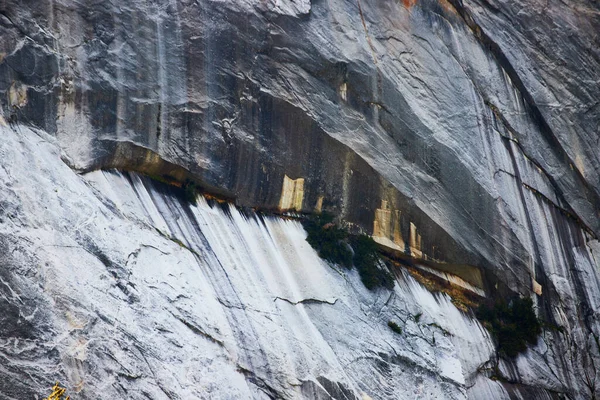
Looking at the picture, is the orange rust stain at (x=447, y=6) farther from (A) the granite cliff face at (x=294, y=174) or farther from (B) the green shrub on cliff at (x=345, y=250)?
(B) the green shrub on cliff at (x=345, y=250)

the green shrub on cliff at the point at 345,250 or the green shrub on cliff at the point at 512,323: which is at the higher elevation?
the green shrub on cliff at the point at 345,250

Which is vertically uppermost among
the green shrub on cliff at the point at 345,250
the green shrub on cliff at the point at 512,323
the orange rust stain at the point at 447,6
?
the orange rust stain at the point at 447,6

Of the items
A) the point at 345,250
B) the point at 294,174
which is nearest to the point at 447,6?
the point at 294,174

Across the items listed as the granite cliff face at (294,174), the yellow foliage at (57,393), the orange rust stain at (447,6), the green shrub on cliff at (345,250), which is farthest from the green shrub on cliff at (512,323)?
the yellow foliage at (57,393)

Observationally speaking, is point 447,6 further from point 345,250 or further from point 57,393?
point 57,393

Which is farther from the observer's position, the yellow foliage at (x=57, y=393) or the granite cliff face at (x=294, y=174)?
the granite cliff face at (x=294, y=174)

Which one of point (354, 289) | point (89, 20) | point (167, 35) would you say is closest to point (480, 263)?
point (354, 289)

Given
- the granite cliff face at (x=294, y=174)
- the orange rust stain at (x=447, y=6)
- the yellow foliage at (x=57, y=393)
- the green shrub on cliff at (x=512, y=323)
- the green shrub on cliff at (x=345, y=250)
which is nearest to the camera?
the yellow foliage at (x=57, y=393)

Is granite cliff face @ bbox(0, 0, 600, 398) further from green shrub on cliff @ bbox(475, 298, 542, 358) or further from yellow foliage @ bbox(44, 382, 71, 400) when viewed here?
green shrub on cliff @ bbox(475, 298, 542, 358)

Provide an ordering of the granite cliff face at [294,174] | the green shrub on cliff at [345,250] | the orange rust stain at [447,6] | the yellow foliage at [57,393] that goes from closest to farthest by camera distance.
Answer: the yellow foliage at [57,393]
the granite cliff face at [294,174]
the green shrub on cliff at [345,250]
the orange rust stain at [447,6]
